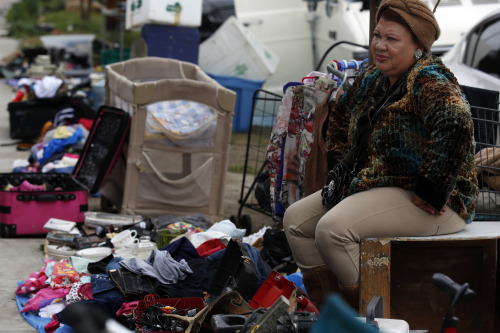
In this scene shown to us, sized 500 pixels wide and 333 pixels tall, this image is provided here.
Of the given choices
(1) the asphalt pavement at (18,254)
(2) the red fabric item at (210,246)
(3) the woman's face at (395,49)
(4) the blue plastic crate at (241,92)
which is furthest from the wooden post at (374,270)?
(4) the blue plastic crate at (241,92)

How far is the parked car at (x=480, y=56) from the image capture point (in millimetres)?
6949

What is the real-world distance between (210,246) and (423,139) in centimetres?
203

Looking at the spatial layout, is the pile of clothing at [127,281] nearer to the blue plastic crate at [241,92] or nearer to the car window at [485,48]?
the car window at [485,48]

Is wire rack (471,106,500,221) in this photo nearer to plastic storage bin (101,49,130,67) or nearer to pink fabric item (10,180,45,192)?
pink fabric item (10,180,45,192)

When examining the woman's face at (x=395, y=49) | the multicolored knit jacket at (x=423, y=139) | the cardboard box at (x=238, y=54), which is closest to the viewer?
the multicolored knit jacket at (x=423, y=139)

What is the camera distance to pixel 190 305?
430 cm

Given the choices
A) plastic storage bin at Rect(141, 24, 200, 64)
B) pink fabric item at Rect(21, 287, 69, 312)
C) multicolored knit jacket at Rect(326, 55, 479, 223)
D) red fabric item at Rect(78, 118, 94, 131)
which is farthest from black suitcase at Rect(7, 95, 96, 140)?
multicolored knit jacket at Rect(326, 55, 479, 223)

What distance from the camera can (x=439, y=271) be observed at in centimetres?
408

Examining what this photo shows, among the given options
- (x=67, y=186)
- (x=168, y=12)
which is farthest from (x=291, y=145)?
(x=168, y=12)

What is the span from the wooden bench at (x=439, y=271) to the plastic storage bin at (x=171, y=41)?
22.0 feet

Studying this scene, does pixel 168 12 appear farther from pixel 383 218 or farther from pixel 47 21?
pixel 47 21

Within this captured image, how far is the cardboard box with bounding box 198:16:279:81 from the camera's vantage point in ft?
37.1

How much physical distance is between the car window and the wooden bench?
3295 mm

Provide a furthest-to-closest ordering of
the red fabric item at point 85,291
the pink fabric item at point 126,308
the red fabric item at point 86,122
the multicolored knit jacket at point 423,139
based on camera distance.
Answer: the red fabric item at point 86,122 < the red fabric item at point 85,291 < the pink fabric item at point 126,308 < the multicolored knit jacket at point 423,139
